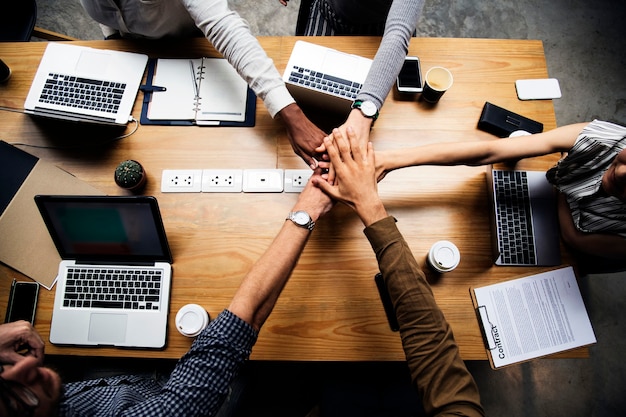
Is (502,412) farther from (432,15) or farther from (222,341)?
(432,15)

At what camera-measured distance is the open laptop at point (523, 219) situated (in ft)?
4.09

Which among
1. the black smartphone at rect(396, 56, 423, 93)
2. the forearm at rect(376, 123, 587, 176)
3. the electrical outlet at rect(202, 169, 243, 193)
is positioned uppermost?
the black smartphone at rect(396, 56, 423, 93)

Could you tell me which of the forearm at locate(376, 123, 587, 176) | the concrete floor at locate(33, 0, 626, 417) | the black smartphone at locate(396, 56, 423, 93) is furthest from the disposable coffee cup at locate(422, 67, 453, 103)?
the concrete floor at locate(33, 0, 626, 417)

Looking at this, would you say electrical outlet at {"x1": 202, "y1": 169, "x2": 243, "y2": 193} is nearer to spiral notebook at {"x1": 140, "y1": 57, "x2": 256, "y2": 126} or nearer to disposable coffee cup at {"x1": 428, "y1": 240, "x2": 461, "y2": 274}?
spiral notebook at {"x1": 140, "y1": 57, "x2": 256, "y2": 126}

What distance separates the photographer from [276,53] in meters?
1.48

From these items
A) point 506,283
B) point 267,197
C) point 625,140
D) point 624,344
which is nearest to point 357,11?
point 267,197

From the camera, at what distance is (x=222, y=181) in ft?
4.39

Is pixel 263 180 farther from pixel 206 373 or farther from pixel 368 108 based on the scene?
pixel 206 373

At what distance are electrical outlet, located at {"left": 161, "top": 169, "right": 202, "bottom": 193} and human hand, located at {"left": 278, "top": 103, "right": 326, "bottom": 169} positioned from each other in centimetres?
35

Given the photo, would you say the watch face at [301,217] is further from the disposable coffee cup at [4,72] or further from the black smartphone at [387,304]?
the disposable coffee cup at [4,72]

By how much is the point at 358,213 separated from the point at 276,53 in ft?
2.38

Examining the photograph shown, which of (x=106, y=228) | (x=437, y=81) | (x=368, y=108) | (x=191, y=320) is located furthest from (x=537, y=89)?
(x=106, y=228)

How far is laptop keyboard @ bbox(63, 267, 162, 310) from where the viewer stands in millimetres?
1206

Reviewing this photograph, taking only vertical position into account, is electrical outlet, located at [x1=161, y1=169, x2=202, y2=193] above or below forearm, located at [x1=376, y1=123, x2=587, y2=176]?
below
